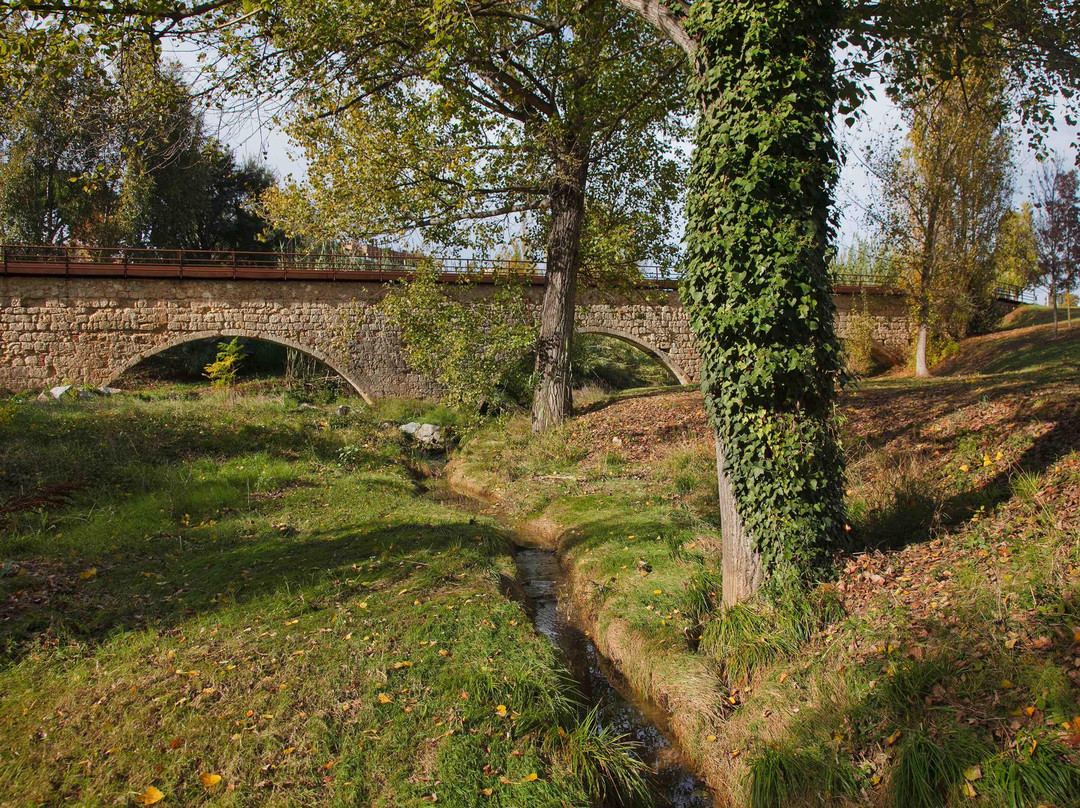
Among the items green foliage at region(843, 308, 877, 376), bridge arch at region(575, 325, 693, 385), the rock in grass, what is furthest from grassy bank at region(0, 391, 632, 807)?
green foliage at region(843, 308, 877, 376)

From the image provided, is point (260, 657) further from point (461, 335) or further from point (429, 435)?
point (429, 435)

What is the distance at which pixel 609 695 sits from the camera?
486 centimetres

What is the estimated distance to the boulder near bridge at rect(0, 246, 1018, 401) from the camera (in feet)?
61.6

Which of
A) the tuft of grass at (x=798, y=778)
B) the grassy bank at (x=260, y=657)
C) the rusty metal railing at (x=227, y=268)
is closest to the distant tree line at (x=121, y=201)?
the rusty metal railing at (x=227, y=268)

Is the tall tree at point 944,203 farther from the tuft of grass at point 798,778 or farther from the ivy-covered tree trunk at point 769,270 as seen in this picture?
the tuft of grass at point 798,778

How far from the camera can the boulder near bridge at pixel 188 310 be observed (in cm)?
1877

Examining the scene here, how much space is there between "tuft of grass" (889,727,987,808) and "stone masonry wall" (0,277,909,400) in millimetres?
15589

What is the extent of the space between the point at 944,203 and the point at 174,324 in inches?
852

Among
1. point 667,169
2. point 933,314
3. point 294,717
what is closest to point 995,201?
point 933,314

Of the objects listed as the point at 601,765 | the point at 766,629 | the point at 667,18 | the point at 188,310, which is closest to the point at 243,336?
the point at 188,310

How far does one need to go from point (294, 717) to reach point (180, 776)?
610 mm

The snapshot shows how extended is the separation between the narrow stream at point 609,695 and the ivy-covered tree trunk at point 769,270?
3.47 feet

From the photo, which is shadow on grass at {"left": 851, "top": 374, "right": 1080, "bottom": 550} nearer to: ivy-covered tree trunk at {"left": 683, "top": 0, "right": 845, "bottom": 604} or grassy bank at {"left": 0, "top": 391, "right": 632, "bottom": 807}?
ivy-covered tree trunk at {"left": 683, "top": 0, "right": 845, "bottom": 604}

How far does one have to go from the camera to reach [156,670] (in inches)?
162
